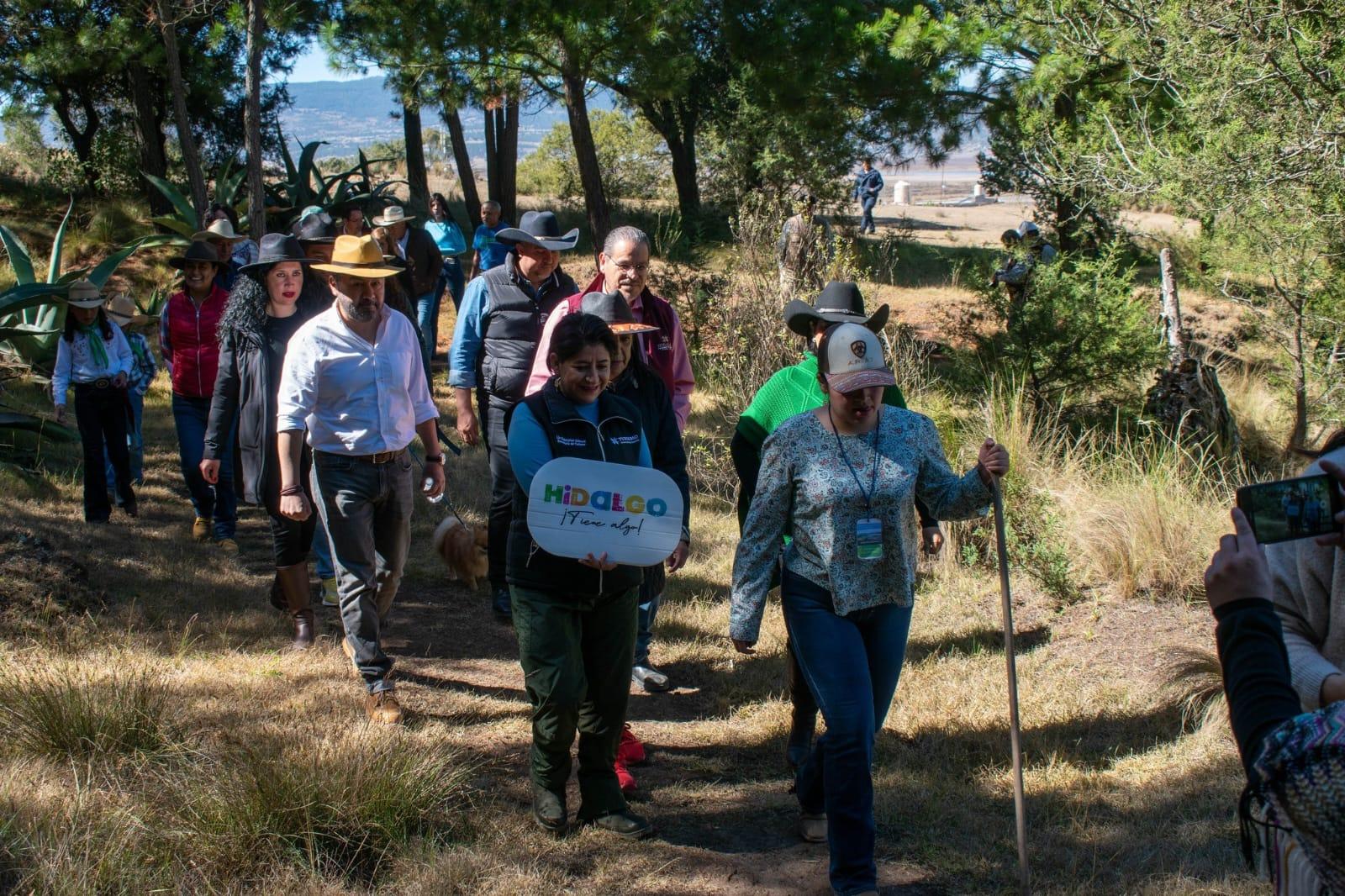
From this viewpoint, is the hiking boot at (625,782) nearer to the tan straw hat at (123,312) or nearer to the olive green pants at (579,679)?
the olive green pants at (579,679)

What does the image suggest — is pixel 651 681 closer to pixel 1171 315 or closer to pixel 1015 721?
pixel 1015 721

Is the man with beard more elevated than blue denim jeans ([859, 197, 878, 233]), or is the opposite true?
blue denim jeans ([859, 197, 878, 233])

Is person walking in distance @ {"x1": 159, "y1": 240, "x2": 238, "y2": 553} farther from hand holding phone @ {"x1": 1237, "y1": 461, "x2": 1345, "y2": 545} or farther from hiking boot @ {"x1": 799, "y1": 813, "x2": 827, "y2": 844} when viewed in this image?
hand holding phone @ {"x1": 1237, "y1": 461, "x2": 1345, "y2": 545}

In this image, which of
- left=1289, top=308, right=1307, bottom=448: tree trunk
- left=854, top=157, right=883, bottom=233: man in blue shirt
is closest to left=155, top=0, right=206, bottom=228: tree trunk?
left=1289, top=308, right=1307, bottom=448: tree trunk

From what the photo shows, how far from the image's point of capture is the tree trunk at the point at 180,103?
10.5 metres

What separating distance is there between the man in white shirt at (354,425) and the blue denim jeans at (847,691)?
1948 mm

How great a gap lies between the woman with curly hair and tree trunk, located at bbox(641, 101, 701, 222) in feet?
53.9

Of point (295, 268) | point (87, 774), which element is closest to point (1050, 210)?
point (295, 268)

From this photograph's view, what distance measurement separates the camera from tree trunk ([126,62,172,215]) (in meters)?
17.7

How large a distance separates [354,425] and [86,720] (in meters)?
1.48

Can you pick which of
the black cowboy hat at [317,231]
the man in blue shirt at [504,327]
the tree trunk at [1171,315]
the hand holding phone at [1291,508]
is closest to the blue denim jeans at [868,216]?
the tree trunk at [1171,315]

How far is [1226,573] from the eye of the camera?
6.90ft

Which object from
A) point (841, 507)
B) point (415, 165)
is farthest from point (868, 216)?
point (841, 507)

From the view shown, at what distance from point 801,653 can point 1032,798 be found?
1.41 metres
